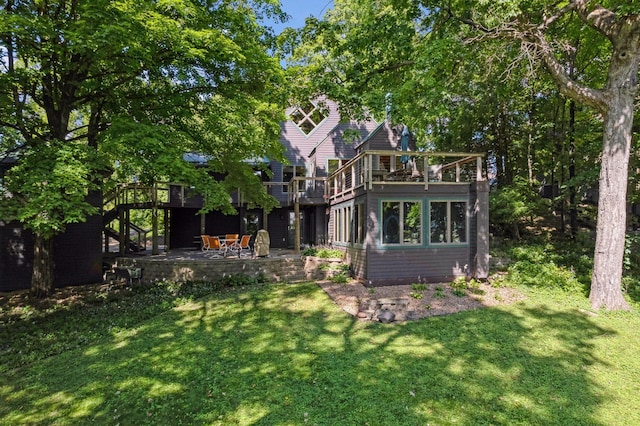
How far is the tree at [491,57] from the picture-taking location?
8125mm

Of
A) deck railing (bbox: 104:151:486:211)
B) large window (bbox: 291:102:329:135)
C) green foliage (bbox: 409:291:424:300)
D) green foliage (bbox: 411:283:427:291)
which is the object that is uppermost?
large window (bbox: 291:102:329:135)

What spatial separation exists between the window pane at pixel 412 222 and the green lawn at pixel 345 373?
3.21 metres

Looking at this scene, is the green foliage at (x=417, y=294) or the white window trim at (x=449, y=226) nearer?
the green foliage at (x=417, y=294)

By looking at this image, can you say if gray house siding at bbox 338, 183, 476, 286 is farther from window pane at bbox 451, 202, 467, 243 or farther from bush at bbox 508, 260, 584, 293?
bush at bbox 508, 260, 584, 293

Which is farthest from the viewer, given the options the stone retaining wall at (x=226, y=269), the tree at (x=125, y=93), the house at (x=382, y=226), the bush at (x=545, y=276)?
the stone retaining wall at (x=226, y=269)

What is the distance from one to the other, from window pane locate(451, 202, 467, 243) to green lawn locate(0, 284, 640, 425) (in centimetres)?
322

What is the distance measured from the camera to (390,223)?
10.5 metres

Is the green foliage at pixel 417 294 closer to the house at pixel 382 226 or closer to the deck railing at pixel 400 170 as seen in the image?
the house at pixel 382 226

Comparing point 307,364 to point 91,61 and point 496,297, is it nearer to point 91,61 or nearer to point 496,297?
point 496,297

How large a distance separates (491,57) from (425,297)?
693 cm

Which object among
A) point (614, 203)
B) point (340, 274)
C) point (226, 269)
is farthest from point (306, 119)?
point (614, 203)

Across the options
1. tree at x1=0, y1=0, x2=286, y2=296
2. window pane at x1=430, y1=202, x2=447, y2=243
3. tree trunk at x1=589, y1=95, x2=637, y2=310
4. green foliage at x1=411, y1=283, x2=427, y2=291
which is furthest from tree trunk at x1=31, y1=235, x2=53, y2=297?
tree trunk at x1=589, y1=95, x2=637, y2=310

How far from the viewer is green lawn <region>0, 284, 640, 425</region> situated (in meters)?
4.32

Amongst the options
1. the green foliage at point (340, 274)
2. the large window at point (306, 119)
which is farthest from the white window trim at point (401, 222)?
the large window at point (306, 119)
